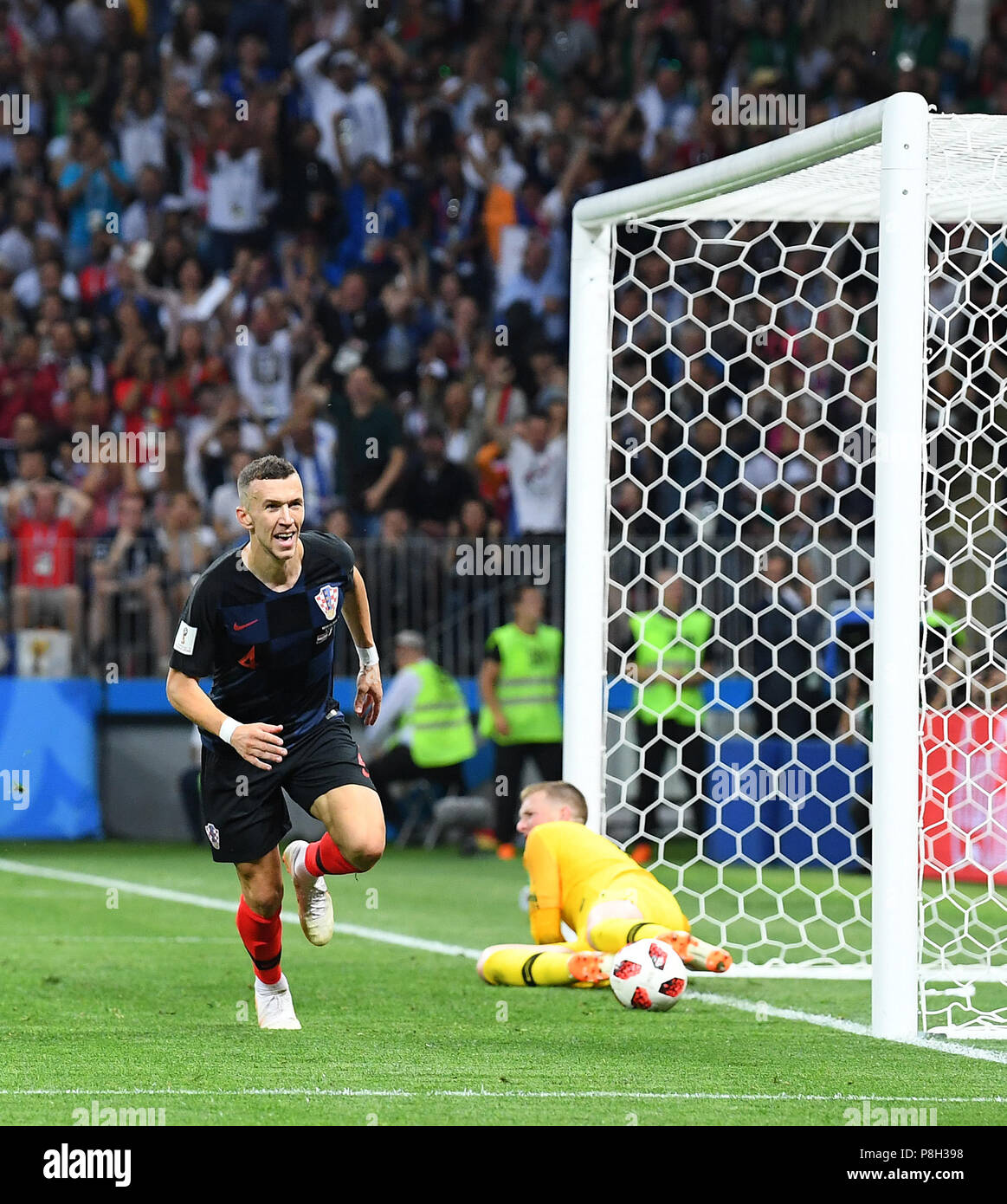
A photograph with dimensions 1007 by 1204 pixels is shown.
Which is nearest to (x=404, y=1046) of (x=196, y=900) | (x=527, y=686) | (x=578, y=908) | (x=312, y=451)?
(x=578, y=908)

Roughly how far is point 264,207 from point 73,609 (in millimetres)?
4629

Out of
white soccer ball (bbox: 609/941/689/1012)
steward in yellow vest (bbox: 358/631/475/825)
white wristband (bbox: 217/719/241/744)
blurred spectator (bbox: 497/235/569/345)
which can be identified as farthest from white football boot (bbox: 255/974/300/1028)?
blurred spectator (bbox: 497/235/569/345)

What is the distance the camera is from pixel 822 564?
515 inches

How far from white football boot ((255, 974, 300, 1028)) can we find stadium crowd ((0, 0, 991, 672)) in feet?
25.3

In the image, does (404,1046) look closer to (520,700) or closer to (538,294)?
(520,700)

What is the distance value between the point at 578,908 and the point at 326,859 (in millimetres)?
1279

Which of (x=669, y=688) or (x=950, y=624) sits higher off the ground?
(x=950, y=624)

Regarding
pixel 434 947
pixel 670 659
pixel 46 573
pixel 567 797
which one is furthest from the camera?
pixel 46 573

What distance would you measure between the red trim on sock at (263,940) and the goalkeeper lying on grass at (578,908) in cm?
118

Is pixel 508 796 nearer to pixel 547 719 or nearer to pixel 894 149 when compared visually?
pixel 547 719

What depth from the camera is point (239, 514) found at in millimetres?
6223

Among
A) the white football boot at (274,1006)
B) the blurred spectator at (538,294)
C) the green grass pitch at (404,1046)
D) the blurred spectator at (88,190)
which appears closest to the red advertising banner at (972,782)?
the green grass pitch at (404,1046)

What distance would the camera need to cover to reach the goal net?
246 inches

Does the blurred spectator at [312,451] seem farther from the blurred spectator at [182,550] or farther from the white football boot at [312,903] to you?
the white football boot at [312,903]
